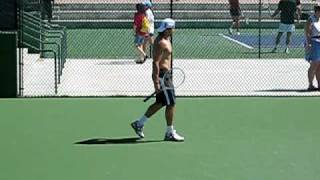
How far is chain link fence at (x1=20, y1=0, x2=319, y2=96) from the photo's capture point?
16.9 meters

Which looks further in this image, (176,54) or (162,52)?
(176,54)

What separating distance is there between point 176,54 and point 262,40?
605 cm

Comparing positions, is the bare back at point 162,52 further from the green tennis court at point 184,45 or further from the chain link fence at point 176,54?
the green tennis court at point 184,45

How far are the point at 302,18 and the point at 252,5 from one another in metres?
4.80

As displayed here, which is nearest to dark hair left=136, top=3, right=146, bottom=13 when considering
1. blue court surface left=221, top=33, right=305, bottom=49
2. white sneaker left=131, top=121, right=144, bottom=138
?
blue court surface left=221, top=33, right=305, bottom=49

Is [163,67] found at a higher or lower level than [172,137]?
higher

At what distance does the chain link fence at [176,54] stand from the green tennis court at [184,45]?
1.2 inches

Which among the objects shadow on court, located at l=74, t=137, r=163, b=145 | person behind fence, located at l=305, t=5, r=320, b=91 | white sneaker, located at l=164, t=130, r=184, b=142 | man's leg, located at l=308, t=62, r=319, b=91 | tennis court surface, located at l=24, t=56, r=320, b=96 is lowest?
tennis court surface, located at l=24, t=56, r=320, b=96

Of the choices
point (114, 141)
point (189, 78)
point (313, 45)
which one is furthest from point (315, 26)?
point (114, 141)

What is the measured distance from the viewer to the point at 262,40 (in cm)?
2983

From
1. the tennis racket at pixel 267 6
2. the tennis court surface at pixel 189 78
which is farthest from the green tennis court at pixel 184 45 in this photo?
the tennis racket at pixel 267 6

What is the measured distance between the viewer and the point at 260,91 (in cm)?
1638

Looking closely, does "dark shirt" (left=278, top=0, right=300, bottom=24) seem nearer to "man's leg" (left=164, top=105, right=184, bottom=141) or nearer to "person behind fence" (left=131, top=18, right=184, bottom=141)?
"person behind fence" (left=131, top=18, right=184, bottom=141)

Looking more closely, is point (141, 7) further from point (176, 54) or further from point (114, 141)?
point (114, 141)
